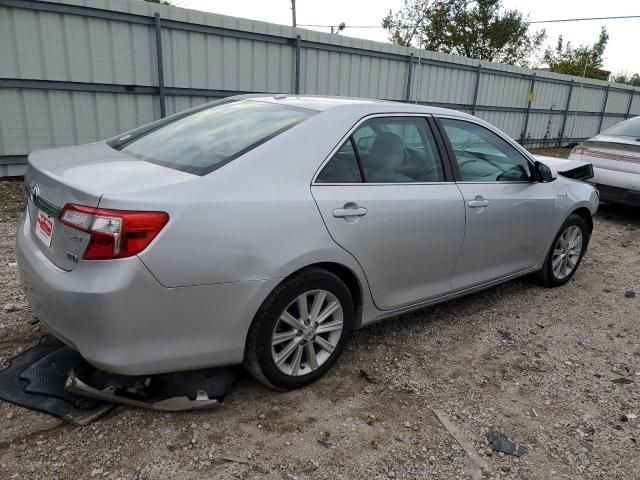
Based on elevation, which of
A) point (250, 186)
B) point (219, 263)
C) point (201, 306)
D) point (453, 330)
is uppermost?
point (250, 186)

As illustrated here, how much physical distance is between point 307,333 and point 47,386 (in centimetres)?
135

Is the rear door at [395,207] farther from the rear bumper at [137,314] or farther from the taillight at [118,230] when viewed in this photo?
the taillight at [118,230]

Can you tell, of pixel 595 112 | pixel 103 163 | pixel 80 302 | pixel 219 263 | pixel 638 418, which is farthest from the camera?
pixel 595 112

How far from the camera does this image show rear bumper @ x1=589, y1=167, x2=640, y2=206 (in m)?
6.94

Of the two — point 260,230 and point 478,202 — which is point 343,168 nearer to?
point 260,230

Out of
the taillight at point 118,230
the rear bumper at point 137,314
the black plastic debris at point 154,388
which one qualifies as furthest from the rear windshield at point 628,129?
the taillight at point 118,230

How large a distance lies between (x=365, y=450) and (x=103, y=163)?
190cm

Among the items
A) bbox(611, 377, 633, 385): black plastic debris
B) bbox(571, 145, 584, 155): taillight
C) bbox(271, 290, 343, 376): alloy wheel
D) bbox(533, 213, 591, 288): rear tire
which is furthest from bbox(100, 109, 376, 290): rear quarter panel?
bbox(571, 145, 584, 155): taillight

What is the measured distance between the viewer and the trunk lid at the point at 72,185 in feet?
7.12

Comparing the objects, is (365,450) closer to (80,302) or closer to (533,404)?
(533,404)

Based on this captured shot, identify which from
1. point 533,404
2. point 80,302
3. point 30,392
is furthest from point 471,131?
point 30,392

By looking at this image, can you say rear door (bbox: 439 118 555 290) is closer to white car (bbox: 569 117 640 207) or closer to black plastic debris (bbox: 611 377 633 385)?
black plastic debris (bbox: 611 377 633 385)

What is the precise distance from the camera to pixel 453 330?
12.2 feet

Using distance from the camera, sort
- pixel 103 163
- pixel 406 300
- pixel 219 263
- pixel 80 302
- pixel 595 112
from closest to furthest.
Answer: pixel 80 302, pixel 219 263, pixel 103 163, pixel 406 300, pixel 595 112
